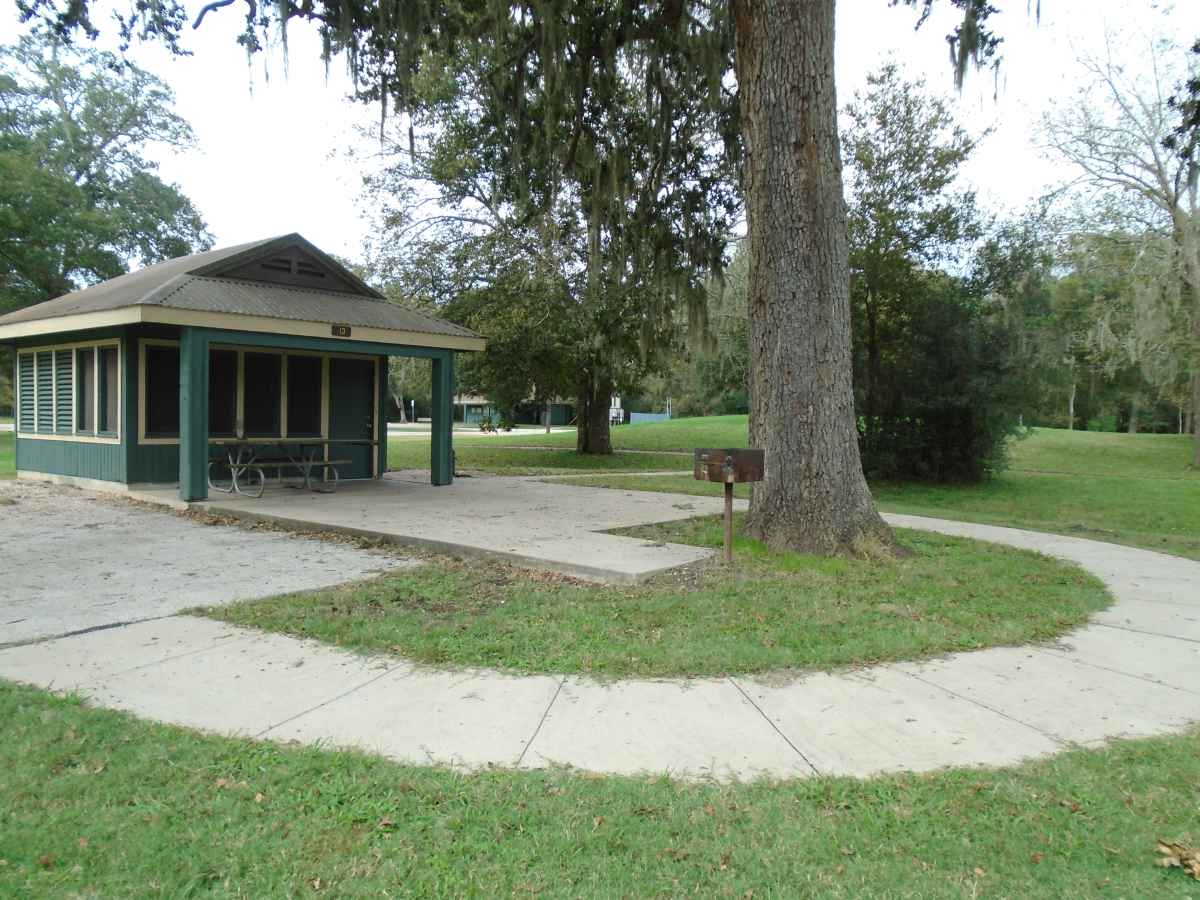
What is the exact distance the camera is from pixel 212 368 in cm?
1234

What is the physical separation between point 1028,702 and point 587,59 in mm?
9630

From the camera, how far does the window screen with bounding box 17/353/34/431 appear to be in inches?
557

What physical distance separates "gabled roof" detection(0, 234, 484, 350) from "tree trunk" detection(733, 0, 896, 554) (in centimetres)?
683

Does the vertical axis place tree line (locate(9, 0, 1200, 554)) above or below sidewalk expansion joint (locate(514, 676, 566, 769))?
above

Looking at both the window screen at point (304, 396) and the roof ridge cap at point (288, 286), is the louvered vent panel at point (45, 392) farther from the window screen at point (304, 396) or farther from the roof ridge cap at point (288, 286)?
the window screen at point (304, 396)

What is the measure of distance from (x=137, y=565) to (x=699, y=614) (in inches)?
197

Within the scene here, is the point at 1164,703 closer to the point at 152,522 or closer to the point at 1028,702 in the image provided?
the point at 1028,702

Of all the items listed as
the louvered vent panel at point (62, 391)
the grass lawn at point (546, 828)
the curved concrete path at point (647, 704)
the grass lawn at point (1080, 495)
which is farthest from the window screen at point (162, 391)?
the grass lawn at point (546, 828)

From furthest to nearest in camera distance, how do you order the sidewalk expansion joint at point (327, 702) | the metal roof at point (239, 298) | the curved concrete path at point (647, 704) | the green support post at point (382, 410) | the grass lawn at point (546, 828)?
the green support post at point (382, 410)
the metal roof at point (239, 298)
the sidewalk expansion joint at point (327, 702)
the curved concrete path at point (647, 704)
the grass lawn at point (546, 828)

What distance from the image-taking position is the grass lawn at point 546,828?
2451mm

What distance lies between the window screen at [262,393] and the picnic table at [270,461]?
357 millimetres

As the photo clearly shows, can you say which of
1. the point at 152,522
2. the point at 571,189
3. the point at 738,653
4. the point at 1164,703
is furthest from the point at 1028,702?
the point at 571,189

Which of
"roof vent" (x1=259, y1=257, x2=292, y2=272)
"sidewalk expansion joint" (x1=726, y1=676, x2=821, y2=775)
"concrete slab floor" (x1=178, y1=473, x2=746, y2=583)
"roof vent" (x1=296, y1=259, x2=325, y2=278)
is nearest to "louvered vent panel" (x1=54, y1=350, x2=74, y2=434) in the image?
"roof vent" (x1=259, y1=257, x2=292, y2=272)

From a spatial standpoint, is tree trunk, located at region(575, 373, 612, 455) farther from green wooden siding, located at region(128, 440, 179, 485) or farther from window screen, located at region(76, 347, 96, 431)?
window screen, located at region(76, 347, 96, 431)
